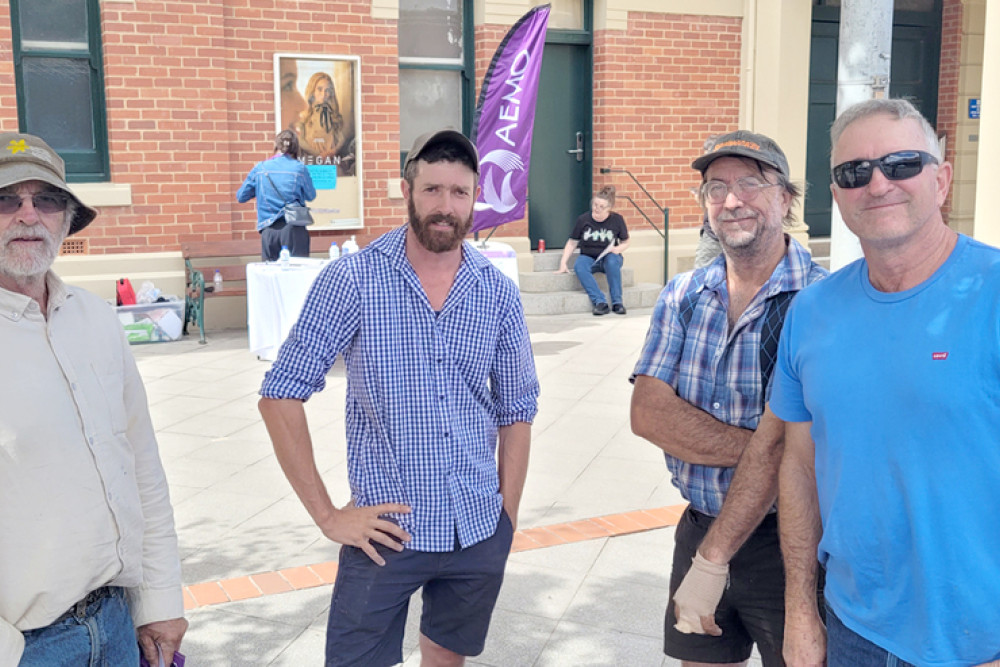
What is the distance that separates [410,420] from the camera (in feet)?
9.52

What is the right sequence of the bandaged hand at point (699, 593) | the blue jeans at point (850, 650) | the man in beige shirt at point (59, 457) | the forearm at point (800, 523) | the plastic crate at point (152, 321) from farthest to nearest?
the plastic crate at point (152, 321), the bandaged hand at point (699, 593), the forearm at point (800, 523), the man in beige shirt at point (59, 457), the blue jeans at point (850, 650)

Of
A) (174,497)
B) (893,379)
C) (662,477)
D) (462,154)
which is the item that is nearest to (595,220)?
(662,477)

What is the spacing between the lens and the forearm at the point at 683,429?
2.85m

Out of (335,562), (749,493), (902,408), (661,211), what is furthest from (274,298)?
(902,408)

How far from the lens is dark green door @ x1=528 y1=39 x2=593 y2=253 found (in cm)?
1352

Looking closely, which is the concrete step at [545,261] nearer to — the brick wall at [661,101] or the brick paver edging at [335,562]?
the brick wall at [661,101]

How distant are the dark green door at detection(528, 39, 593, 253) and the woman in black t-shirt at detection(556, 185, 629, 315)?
112cm

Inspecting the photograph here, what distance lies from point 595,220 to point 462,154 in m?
9.81

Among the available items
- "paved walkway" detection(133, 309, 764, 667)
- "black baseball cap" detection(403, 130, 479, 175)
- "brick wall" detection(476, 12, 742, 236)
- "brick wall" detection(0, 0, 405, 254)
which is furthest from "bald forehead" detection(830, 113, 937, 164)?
"brick wall" detection(476, 12, 742, 236)

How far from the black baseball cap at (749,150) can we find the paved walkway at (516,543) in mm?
2066

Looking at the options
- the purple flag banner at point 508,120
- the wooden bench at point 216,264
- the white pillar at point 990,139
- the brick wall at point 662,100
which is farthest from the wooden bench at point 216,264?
the white pillar at point 990,139

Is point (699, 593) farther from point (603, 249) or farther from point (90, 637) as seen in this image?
point (603, 249)

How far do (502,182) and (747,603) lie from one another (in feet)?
26.1

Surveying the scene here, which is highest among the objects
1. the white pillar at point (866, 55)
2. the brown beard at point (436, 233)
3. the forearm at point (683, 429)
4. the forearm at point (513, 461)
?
the white pillar at point (866, 55)
